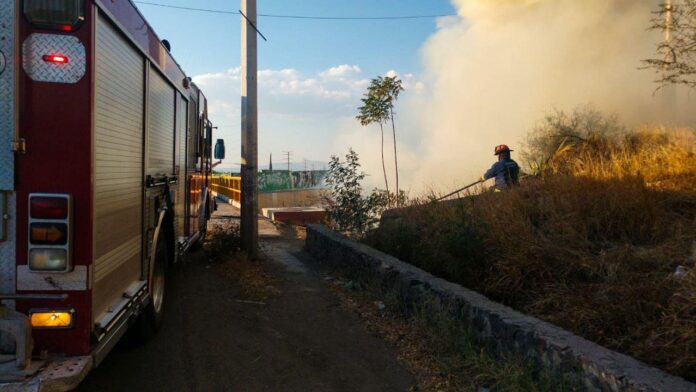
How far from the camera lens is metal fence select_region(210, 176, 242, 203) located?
2347cm

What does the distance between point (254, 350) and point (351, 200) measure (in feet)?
18.9

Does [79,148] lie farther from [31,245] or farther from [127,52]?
[127,52]

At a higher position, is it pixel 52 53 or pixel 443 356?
pixel 52 53

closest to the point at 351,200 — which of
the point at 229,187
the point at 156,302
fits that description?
the point at 156,302

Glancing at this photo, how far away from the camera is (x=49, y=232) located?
2.89 metres

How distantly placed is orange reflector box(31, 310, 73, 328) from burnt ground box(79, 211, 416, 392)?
115 centimetres

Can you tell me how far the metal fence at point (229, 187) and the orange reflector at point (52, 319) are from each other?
19.2 meters

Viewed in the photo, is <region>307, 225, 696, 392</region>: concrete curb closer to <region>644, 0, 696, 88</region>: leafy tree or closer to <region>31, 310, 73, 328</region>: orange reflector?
<region>31, 310, 73, 328</region>: orange reflector

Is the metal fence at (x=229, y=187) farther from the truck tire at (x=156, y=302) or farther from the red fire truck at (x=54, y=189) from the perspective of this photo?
the red fire truck at (x=54, y=189)

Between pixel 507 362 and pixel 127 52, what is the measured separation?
3.47 meters

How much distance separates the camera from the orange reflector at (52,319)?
115 inches

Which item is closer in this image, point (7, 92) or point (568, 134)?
point (7, 92)

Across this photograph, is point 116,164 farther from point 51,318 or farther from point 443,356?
point 443,356

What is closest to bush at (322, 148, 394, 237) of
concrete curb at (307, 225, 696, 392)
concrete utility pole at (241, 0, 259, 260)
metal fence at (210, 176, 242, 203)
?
concrete utility pole at (241, 0, 259, 260)
